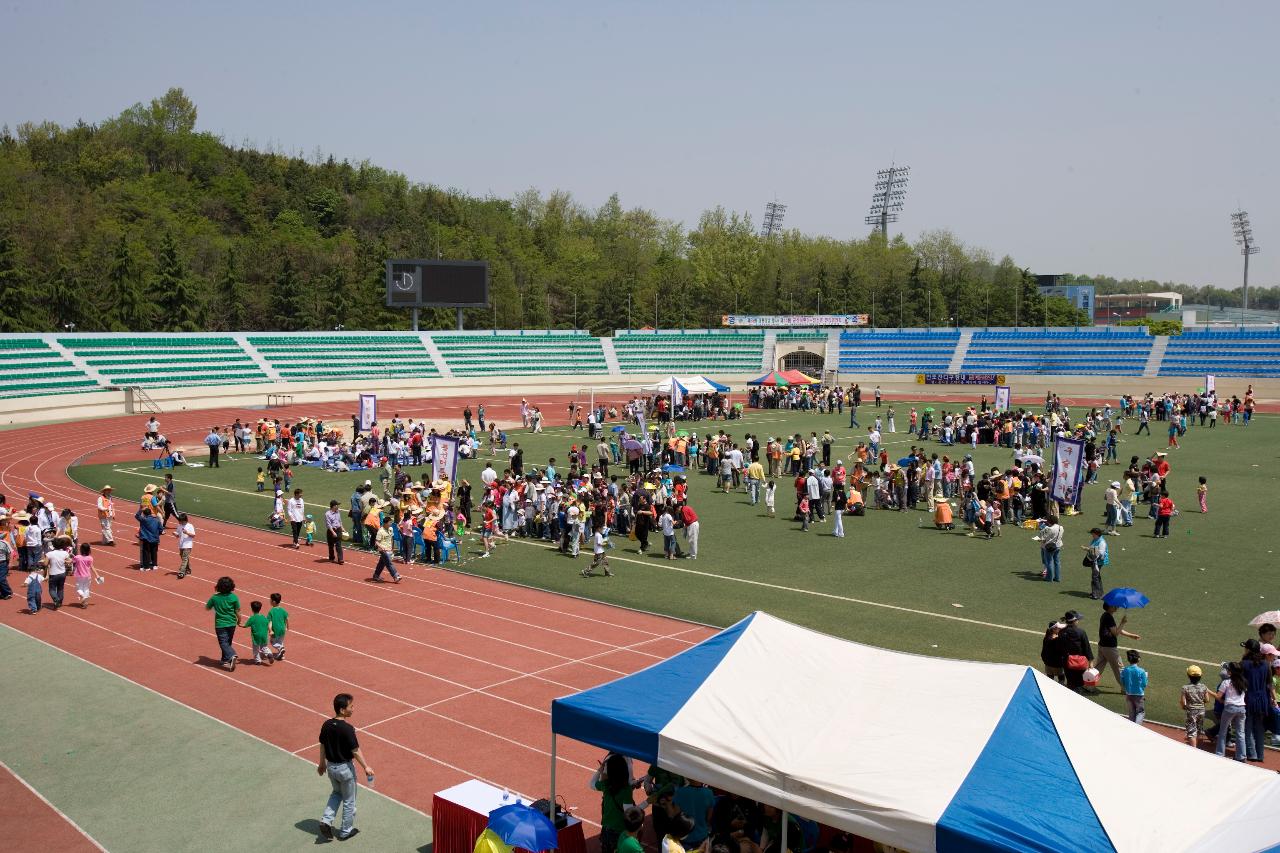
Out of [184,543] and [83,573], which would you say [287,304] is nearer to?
[184,543]

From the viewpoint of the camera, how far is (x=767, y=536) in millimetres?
24562

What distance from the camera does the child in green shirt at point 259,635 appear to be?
48.4 ft

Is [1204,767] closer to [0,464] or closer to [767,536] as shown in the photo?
[767,536]

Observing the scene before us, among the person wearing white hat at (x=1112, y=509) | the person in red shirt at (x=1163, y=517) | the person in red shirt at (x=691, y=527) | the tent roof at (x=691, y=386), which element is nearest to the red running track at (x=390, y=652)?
the person in red shirt at (x=691, y=527)

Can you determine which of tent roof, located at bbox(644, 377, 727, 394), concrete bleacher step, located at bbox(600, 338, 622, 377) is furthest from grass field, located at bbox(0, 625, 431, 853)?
concrete bleacher step, located at bbox(600, 338, 622, 377)

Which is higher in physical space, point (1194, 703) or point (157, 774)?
point (1194, 703)

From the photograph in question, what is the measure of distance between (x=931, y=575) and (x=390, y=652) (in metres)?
10.6

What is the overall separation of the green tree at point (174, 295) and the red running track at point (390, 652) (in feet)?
190

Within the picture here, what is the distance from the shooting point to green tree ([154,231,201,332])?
76.6 meters

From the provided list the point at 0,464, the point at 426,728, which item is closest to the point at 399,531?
the point at 426,728

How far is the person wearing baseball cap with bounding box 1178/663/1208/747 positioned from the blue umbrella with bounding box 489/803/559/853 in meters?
7.95

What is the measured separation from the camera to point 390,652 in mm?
15797

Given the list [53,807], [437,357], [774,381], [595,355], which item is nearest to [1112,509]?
[53,807]

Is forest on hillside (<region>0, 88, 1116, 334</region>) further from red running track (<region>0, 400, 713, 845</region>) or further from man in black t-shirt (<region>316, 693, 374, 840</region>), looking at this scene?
man in black t-shirt (<region>316, 693, 374, 840</region>)
